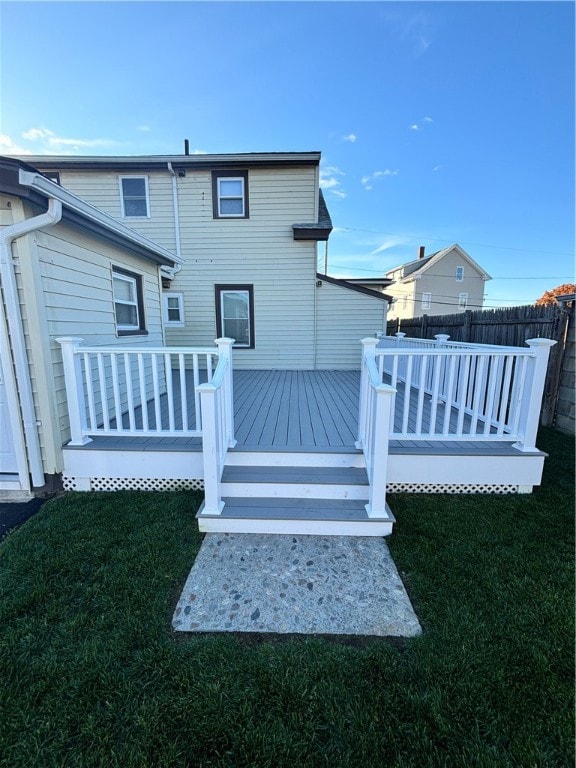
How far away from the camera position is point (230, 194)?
781 centimetres

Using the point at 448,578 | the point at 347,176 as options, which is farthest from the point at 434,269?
the point at 448,578

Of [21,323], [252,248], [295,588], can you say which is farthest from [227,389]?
[252,248]

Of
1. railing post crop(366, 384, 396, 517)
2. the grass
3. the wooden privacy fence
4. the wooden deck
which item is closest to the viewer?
the grass

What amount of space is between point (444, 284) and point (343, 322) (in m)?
19.3

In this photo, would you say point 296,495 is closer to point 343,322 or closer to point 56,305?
point 56,305

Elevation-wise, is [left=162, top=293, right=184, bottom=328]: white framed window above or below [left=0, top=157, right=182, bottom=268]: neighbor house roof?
below

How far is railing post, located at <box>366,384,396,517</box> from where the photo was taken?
2.62 m

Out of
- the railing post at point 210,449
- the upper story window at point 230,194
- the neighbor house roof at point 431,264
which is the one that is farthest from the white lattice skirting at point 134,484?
the neighbor house roof at point 431,264

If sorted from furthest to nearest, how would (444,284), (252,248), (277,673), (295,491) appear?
(444,284)
(252,248)
(295,491)
(277,673)

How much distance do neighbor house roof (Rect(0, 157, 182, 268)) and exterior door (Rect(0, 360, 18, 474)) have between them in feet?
5.52

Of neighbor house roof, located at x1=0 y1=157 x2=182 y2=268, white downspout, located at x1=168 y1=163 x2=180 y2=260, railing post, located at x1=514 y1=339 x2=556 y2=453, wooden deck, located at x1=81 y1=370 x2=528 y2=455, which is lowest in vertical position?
wooden deck, located at x1=81 y1=370 x2=528 y2=455

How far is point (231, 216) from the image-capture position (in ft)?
25.7

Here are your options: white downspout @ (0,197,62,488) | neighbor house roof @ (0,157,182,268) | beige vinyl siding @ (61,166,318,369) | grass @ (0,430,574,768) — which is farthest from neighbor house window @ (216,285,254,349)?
grass @ (0,430,574,768)

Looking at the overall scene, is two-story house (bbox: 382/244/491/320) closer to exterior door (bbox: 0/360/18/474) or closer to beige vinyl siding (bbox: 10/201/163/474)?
beige vinyl siding (bbox: 10/201/163/474)
